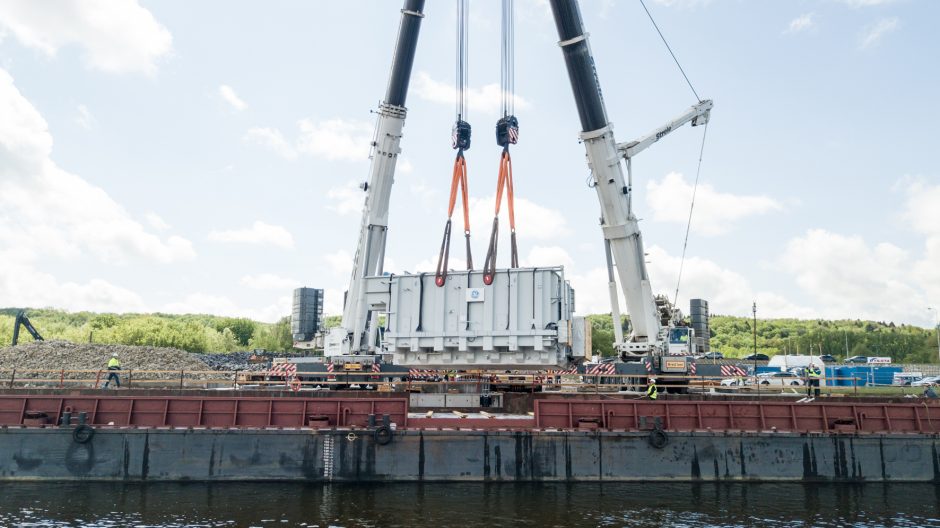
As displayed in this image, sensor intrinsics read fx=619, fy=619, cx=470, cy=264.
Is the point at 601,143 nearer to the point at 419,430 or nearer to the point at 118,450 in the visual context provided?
the point at 419,430

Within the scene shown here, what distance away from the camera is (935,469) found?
18688mm

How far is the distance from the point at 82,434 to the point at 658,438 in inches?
653

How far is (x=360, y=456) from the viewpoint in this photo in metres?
17.8

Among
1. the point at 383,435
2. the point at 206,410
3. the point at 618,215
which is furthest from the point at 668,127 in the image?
the point at 206,410

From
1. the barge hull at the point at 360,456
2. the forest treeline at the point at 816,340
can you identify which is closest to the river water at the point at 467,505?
the barge hull at the point at 360,456

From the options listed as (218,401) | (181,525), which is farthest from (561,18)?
(181,525)

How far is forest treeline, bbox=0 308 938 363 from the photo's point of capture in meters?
79.6

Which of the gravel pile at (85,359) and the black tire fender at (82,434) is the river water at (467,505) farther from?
the gravel pile at (85,359)

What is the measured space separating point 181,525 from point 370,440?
5488mm

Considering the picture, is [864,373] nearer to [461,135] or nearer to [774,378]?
[774,378]

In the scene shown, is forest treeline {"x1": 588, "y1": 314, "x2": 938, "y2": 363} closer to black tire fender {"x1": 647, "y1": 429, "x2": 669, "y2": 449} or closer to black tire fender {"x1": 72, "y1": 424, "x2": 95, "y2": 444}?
black tire fender {"x1": 647, "y1": 429, "x2": 669, "y2": 449}

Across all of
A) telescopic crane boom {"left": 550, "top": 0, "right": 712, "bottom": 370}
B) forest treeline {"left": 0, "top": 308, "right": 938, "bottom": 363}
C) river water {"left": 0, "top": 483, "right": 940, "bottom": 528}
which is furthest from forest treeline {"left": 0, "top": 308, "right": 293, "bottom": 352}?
telescopic crane boom {"left": 550, "top": 0, "right": 712, "bottom": 370}

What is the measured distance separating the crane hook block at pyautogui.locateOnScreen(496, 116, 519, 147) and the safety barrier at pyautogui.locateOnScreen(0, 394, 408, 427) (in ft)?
33.5

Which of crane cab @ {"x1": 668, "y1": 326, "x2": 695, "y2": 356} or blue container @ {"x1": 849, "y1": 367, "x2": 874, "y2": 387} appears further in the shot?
blue container @ {"x1": 849, "y1": 367, "x2": 874, "y2": 387}
